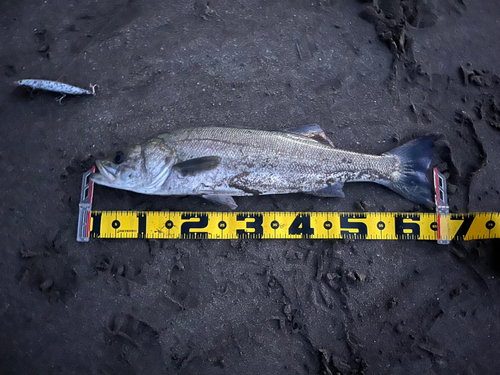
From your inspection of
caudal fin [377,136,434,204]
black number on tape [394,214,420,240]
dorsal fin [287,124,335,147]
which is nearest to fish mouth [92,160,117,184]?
dorsal fin [287,124,335,147]

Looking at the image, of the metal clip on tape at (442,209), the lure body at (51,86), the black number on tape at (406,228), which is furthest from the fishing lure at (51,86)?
the metal clip on tape at (442,209)

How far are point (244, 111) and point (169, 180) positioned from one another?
1.34m

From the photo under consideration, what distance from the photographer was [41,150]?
12.8ft

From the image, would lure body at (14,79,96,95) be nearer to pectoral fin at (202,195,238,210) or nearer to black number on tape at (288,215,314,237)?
pectoral fin at (202,195,238,210)

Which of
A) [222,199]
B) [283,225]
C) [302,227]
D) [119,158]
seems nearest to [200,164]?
[222,199]

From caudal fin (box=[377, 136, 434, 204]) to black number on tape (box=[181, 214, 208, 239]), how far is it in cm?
212

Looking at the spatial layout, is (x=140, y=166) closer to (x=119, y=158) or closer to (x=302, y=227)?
(x=119, y=158)

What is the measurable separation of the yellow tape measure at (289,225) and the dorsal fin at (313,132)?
0.86 meters

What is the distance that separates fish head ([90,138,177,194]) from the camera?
3.40 metres

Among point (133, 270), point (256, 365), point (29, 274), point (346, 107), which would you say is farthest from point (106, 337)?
point (346, 107)

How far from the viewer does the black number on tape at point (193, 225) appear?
3594mm

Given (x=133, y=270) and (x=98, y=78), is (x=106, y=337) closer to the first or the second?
(x=133, y=270)

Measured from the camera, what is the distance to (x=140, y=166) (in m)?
3.41

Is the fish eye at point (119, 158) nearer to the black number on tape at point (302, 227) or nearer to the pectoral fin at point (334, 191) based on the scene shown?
the black number on tape at point (302, 227)
